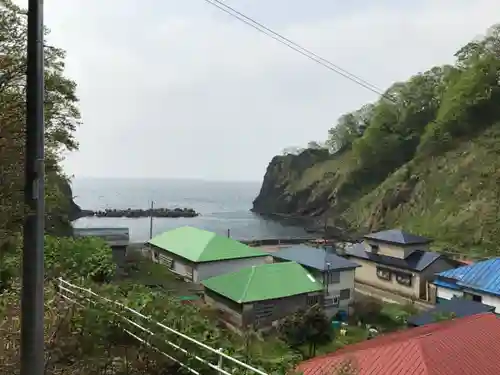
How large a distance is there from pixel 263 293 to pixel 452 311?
5.88 meters

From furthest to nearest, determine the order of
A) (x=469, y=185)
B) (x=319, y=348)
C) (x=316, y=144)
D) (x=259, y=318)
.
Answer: (x=316, y=144), (x=469, y=185), (x=259, y=318), (x=319, y=348)

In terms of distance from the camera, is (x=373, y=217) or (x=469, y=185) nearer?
(x=469, y=185)

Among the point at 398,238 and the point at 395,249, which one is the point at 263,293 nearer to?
the point at 395,249

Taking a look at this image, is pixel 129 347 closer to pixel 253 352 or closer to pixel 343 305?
pixel 253 352

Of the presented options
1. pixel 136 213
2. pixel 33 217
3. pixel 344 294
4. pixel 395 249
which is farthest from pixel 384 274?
pixel 136 213

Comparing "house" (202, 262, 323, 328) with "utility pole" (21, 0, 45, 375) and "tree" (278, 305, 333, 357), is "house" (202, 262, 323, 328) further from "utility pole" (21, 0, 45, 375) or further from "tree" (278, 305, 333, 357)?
"utility pole" (21, 0, 45, 375)

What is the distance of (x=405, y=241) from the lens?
20656 mm

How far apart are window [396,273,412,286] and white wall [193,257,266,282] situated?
6268 millimetres

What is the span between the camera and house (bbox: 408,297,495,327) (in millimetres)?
12773

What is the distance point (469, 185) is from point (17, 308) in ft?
135

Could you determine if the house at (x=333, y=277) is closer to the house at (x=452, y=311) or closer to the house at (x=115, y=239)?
the house at (x=452, y=311)

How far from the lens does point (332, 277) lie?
17.4m

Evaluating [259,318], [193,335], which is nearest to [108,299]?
[193,335]

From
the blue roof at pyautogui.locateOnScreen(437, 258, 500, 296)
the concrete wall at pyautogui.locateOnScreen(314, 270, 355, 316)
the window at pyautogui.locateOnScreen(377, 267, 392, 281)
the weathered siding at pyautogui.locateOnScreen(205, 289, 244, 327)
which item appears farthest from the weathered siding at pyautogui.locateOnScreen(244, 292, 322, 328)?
the window at pyautogui.locateOnScreen(377, 267, 392, 281)
